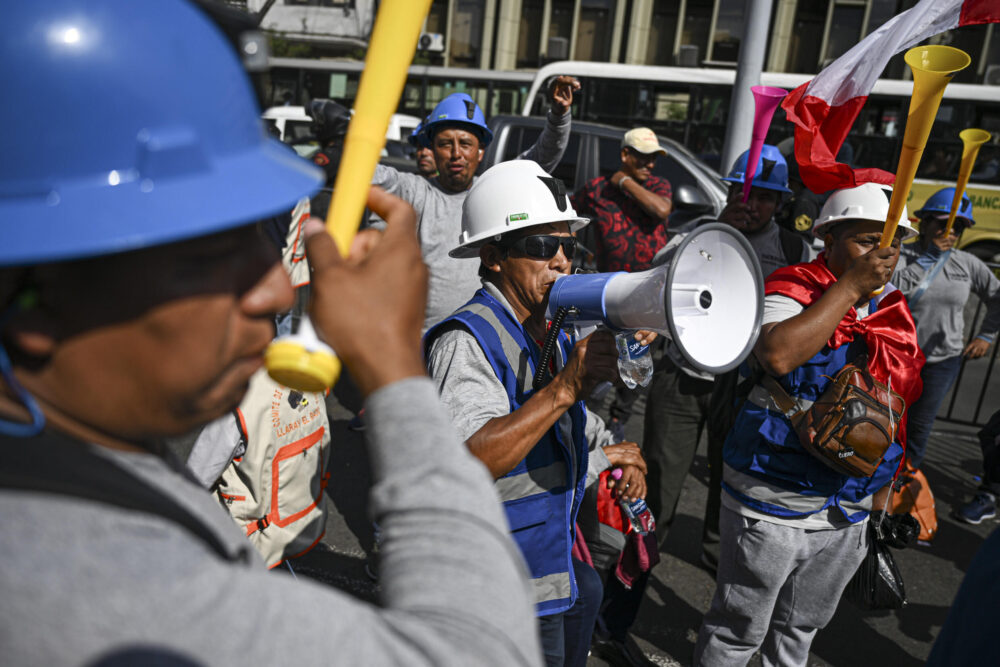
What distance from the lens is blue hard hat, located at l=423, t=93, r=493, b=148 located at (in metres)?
4.43

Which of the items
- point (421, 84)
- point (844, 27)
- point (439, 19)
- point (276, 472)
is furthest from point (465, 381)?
point (439, 19)

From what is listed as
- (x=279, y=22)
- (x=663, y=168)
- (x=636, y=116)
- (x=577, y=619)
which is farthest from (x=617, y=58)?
(x=577, y=619)

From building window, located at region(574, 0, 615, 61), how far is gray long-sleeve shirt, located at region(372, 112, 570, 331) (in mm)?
28235

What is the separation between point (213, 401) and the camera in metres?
0.77

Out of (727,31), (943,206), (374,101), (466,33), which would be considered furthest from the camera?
(466,33)

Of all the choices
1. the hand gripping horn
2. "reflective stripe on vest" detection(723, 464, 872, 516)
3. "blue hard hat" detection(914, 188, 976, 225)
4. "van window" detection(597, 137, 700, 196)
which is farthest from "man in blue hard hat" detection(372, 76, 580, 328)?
"van window" detection(597, 137, 700, 196)

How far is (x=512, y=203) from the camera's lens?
225 cm

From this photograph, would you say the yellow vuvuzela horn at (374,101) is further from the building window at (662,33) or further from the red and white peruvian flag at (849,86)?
the building window at (662,33)

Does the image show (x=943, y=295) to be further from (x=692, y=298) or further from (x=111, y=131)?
(x=111, y=131)

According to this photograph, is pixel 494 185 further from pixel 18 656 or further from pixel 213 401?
pixel 18 656

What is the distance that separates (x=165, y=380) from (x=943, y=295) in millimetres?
5619

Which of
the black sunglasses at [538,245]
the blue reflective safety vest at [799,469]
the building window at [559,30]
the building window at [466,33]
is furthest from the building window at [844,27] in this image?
the black sunglasses at [538,245]

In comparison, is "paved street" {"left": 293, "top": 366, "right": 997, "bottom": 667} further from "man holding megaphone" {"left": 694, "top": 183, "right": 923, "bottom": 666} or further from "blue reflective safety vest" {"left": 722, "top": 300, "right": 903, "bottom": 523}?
"blue reflective safety vest" {"left": 722, "top": 300, "right": 903, "bottom": 523}

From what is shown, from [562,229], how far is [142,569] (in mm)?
1842
